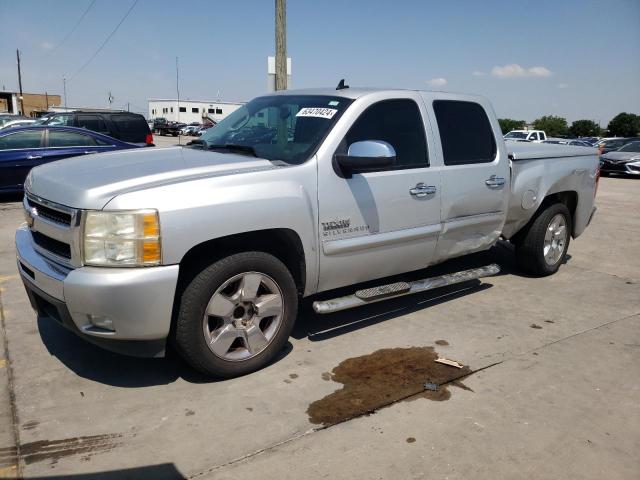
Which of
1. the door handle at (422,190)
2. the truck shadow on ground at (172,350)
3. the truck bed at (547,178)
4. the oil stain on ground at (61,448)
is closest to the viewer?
the oil stain on ground at (61,448)

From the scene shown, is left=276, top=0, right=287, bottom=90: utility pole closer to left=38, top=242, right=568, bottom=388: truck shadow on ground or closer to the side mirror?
left=38, top=242, right=568, bottom=388: truck shadow on ground

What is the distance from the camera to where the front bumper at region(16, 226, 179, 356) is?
2846 mm

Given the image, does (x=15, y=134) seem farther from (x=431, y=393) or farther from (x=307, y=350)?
(x=431, y=393)

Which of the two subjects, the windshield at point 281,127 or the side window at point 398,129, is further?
the side window at point 398,129

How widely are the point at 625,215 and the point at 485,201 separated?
24.0 feet

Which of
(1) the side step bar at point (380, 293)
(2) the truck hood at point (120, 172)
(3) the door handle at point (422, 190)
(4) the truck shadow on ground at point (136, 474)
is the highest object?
(2) the truck hood at point (120, 172)

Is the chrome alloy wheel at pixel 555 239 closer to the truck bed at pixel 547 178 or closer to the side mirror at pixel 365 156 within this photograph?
the truck bed at pixel 547 178

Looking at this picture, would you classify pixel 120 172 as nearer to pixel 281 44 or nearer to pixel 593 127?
pixel 281 44

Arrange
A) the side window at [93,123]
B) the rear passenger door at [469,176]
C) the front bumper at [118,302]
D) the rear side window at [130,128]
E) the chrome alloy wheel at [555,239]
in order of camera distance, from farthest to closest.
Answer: the side window at [93,123], the rear side window at [130,128], the chrome alloy wheel at [555,239], the rear passenger door at [469,176], the front bumper at [118,302]

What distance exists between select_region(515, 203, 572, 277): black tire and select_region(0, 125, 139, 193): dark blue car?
8.03 metres

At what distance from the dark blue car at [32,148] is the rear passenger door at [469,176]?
781 centimetres

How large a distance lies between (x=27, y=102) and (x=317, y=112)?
102707 millimetres

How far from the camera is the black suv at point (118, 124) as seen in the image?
13.8 metres

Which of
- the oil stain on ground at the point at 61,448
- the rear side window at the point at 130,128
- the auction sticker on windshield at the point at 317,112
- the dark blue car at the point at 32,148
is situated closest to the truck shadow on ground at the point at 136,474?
the oil stain on ground at the point at 61,448
